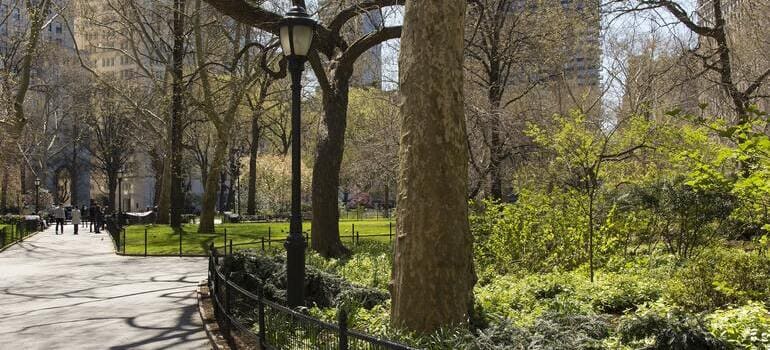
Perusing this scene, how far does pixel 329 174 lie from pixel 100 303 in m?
5.97

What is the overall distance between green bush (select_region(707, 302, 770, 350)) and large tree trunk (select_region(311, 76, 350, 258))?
10458 millimetres

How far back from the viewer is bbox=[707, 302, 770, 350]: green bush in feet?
17.2

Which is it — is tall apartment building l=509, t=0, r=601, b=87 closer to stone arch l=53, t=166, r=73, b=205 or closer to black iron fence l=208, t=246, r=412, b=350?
black iron fence l=208, t=246, r=412, b=350

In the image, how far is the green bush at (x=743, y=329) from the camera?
17.2ft

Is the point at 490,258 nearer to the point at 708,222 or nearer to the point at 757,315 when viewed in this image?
the point at 708,222

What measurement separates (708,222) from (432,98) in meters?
9.08

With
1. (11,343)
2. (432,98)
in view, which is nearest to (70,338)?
(11,343)

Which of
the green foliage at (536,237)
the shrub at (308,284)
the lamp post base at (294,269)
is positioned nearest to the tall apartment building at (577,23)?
the green foliage at (536,237)

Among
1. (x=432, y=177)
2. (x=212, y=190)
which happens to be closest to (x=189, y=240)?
(x=212, y=190)

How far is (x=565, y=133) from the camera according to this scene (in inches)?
445

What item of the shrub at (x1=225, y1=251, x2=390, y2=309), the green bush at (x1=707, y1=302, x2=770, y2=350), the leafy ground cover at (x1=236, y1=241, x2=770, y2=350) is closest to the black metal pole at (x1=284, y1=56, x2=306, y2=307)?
the leafy ground cover at (x1=236, y1=241, x2=770, y2=350)

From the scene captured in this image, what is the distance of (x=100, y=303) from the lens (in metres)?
11.7

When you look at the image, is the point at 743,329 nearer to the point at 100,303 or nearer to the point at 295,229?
the point at 295,229

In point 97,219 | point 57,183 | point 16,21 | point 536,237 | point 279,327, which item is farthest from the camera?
point 57,183
